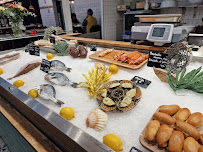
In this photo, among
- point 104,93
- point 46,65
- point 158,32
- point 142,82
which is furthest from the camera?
point 158,32

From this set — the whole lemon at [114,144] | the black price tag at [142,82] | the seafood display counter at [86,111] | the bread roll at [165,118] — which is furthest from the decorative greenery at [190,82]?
the whole lemon at [114,144]

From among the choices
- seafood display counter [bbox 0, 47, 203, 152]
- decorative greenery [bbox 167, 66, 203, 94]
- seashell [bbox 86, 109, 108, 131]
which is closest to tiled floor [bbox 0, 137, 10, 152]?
seafood display counter [bbox 0, 47, 203, 152]

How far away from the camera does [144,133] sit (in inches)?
26.7

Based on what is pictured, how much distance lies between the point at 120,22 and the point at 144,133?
5.79 m

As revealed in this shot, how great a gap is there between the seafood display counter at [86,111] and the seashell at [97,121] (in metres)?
0.02

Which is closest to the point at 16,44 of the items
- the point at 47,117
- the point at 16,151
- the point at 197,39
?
the point at 16,151

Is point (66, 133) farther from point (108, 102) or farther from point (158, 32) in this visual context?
point (158, 32)

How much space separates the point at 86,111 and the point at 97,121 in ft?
0.57

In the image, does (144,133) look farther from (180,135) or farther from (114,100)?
(114,100)

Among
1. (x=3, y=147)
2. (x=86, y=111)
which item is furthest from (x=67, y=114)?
(x=3, y=147)

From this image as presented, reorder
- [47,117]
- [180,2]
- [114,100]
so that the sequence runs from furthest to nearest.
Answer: [180,2]
[114,100]
[47,117]

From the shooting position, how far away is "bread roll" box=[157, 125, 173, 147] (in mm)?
589

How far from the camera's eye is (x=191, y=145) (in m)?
0.55

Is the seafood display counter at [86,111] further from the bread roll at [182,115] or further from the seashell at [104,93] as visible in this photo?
the bread roll at [182,115]
